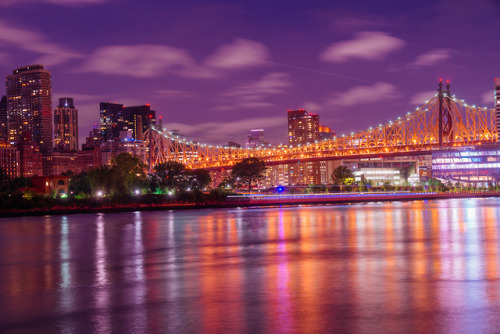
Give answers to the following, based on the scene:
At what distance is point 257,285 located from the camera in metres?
14.2

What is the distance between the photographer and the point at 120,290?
45.4 feet

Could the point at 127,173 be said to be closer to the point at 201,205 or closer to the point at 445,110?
the point at 201,205

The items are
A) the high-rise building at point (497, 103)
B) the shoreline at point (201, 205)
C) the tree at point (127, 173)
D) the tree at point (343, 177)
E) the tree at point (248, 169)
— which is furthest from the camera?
the high-rise building at point (497, 103)

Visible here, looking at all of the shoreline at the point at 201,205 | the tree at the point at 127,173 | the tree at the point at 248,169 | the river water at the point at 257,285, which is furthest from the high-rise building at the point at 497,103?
the river water at the point at 257,285

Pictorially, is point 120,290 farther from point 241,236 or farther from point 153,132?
point 153,132

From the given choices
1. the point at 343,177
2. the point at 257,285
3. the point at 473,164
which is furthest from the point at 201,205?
the point at 473,164

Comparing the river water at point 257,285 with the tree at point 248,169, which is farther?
the tree at point 248,169

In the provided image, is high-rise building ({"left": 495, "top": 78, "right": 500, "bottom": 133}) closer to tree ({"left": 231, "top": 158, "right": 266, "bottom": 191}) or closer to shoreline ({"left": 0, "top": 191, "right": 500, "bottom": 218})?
tree ({"left": 231, "top": 158, "right": 266, "bottom": 191})

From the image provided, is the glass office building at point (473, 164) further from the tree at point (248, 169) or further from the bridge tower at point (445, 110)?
the tree at point (248, 169)

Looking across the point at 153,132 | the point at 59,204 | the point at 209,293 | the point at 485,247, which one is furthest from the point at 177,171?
the point at 209,293

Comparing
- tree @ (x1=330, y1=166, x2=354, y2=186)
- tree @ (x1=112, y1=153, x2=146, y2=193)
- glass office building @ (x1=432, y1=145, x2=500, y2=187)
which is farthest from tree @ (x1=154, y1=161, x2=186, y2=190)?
glass office building @ (x1=432, y1=145, x2=500, y2=187)

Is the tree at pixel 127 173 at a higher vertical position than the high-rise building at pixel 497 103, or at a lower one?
→ lower

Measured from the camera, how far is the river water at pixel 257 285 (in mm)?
10398

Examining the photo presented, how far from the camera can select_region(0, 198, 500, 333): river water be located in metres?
10.4
